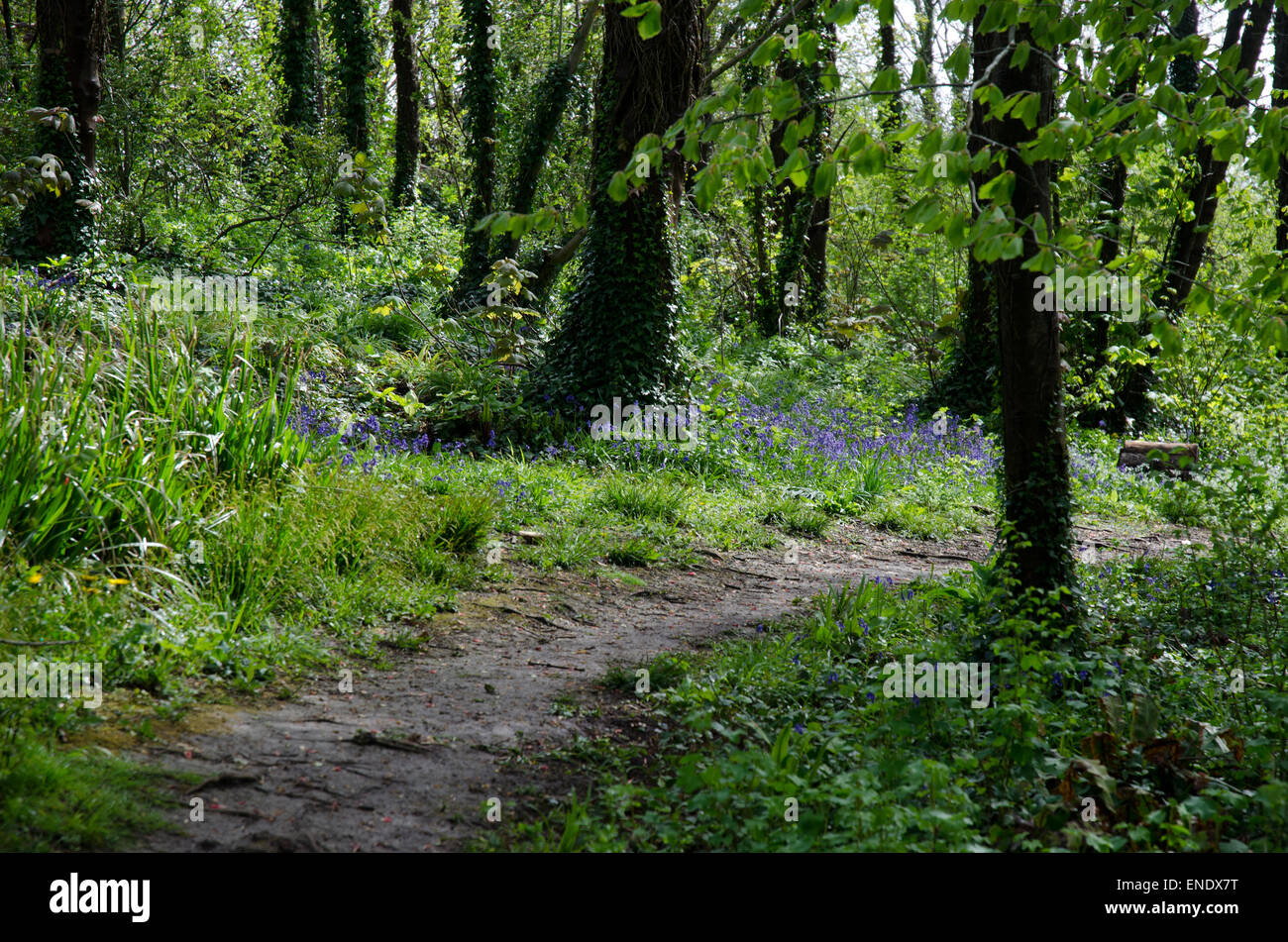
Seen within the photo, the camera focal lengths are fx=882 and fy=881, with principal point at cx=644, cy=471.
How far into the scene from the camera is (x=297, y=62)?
20031 millimetres

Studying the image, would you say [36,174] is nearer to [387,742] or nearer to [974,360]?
[387,742]

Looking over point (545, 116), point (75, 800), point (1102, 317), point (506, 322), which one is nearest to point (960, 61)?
point (75, 800)

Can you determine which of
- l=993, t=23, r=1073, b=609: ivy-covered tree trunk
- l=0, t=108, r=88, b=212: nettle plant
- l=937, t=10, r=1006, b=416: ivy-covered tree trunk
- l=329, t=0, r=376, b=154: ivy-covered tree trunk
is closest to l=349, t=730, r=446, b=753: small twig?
l=993, t=23, r=1073, b=609: ivy-covered tree trunk

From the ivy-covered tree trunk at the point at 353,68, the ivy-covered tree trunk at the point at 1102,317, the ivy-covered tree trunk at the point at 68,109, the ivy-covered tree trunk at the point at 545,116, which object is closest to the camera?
the ivy-covered tree trunk at the point at 68,109

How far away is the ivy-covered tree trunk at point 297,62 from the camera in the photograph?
19.6 m

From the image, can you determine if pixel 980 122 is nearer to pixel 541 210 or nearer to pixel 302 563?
pixel 541 210

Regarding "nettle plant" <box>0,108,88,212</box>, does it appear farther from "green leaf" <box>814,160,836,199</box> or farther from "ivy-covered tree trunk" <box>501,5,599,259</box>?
"green leaf" <box>814,160,836,199</box>

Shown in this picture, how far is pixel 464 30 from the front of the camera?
1548 cm

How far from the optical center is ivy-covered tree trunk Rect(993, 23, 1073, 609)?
421cm

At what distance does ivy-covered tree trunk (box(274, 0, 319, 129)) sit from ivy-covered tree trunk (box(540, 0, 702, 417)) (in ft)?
43.5

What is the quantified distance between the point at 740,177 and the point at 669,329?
6599mm

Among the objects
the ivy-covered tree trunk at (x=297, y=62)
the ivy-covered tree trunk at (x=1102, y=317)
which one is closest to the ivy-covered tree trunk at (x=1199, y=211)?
the ivy-covered tree trunk at (x=1102, y=317)

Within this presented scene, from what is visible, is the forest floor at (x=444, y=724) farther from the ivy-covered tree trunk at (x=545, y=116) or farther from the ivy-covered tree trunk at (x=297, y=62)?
the ivy-covered tree trunk at (x=297, y=62)

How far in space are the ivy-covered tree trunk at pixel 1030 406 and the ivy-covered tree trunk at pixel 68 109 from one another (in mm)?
11153
